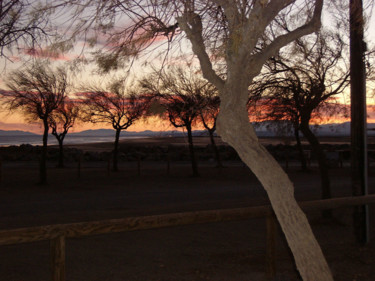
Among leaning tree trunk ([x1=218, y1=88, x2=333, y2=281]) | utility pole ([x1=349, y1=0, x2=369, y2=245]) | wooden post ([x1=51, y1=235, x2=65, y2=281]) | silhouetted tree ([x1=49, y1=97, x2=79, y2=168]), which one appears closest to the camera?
leaning tree trunk ([x1=218, y1=88, x2=333, y2=281])

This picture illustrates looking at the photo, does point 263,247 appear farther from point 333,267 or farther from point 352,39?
point 352,39

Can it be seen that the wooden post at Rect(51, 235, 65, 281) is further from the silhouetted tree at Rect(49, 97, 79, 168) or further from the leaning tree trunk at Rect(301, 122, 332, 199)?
the silhouetted tree at Rect(49, 97, 79, 168)

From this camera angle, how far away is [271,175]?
3646 mm

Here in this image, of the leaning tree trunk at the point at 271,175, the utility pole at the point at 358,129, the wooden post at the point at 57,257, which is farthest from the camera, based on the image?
the utility pole at the point at 358,129

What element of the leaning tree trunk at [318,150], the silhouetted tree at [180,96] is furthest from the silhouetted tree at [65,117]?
the leaning tree trunk at [318,150]

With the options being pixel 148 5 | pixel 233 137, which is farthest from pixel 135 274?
pixel 148 5

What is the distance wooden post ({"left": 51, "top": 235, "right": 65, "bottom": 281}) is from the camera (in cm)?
408

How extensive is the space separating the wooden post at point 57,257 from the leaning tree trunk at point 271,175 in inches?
79.2

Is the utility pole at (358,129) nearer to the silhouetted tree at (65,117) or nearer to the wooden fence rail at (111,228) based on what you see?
the wooden fence rail at (111,228)

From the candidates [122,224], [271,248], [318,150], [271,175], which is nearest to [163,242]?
[271,248]

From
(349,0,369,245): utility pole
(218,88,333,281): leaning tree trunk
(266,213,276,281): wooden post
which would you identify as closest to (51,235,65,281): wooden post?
(218,88,333,281): leaning tree trunk

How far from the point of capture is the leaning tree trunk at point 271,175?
3611 mm

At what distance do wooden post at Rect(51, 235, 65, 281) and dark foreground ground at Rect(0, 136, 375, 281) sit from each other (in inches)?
80.2

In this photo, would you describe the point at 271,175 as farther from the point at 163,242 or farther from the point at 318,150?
the point at 318,150
